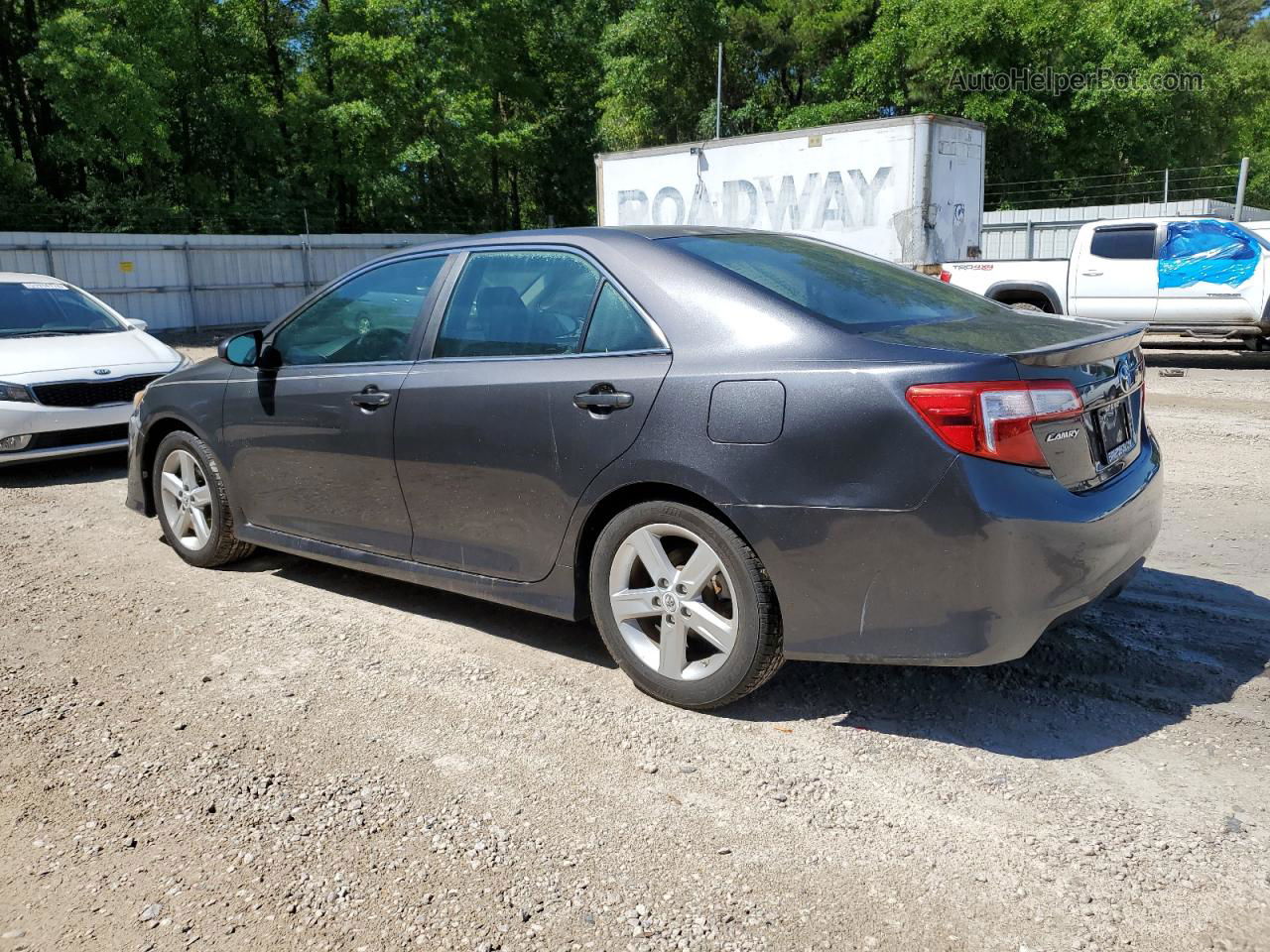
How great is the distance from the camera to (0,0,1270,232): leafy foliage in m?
29.5

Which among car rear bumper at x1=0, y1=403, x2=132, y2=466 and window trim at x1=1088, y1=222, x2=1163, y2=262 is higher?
window trim at x1=1088, y1=222, x2=1163, y2=262

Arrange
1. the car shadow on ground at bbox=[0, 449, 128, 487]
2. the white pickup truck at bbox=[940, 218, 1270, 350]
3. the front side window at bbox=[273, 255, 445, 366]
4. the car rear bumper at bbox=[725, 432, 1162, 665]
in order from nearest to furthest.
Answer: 1. the car rear bumper at bbox=[725, 432, 1162, 665]
2. the front side window at bbox=[273, 255, 445, 366]
3. the car shadow on ground at bbox=[0, 449, 128, 487]
4. the white pickup truck at bbox=[940, 218, 1270, 350]

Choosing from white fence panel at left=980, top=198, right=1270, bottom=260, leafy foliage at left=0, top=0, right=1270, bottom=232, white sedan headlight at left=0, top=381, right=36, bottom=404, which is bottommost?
white sedan headlight at left=0, top=381, right=36, bottom=404

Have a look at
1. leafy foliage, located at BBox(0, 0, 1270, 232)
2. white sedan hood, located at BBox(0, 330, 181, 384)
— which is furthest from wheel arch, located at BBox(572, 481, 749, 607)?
leafy foliage, located at BBox(0, 0, 1270, 232)

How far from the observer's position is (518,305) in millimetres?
4117

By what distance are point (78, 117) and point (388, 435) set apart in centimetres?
2468

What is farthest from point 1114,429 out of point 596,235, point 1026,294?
point 1026,294

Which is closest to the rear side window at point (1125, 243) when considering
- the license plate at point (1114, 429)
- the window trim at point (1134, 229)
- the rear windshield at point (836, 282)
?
the window trim at point (1134, 229)

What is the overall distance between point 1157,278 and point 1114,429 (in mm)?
11401

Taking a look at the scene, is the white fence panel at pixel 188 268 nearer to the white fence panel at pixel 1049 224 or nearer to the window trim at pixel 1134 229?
the window trim at pixel 1134 229

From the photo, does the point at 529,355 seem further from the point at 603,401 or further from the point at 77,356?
the point at 77,356

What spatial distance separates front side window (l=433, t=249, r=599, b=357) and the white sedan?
15.6ft

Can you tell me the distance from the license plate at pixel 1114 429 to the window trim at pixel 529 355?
55.2 inches

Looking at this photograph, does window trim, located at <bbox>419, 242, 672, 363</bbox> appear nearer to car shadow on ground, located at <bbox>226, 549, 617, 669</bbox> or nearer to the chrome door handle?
the chrome door handle
